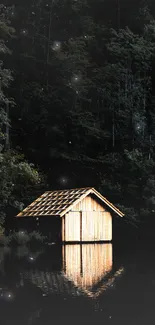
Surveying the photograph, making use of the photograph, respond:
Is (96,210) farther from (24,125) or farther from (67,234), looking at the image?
(24,125)

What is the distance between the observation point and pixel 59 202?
37.9 metres

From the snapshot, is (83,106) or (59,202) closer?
(59,202)

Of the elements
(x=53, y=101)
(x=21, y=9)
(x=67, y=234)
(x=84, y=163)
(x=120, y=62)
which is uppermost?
(x=21, y=9)

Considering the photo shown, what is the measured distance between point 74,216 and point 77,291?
71.7 ft

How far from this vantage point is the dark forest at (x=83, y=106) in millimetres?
53781

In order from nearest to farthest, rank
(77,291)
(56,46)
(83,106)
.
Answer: (77,291) → (83,106) → (56,46)

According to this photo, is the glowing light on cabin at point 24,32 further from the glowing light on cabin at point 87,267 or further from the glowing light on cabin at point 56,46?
the glowing light on cabin at point 87,267

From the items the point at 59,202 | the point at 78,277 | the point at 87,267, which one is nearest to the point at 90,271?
the point at 87,267

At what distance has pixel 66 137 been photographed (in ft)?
185

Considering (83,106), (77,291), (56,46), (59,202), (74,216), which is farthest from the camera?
(56,46)

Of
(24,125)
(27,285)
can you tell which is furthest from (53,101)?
(27,285)

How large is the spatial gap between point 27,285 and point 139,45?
4752cm

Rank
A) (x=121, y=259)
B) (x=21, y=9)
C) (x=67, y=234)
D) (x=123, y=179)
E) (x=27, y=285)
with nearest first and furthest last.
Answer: (x=27, y=285)
(x=121, y=259)
(x=67, y=234)
(x=123, y=179)
(x=21, y=9)

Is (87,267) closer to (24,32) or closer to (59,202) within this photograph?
(59,202)
